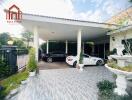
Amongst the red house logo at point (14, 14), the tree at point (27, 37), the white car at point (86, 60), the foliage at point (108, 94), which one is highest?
the tree at point (27, 37)

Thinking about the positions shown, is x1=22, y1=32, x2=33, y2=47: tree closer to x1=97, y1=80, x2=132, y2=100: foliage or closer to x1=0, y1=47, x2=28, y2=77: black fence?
x1=0, y1=47, x2=28, y2=77: black fence

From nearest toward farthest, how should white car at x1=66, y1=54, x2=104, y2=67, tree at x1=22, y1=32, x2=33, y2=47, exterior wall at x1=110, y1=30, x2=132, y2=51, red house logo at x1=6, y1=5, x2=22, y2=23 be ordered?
red house logo at x1=6, y1=5, x2=22, y2=23 < exterior wall at x1=110, y1=30, x2=132, y2=51 < white car at x1=66, y1=54, x2=104, y2=67 < tree at x1=22, y1=32, x2=33, y2=47

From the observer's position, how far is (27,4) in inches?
448

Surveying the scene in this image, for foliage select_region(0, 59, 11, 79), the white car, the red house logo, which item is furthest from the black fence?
the white car

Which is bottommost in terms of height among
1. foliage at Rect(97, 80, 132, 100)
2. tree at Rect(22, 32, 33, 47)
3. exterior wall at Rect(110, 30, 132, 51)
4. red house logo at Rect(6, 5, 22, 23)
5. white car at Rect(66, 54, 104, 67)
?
foliage at Rect(97, 80, 132, 100)

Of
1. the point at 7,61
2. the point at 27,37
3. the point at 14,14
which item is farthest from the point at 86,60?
the point at 27,37

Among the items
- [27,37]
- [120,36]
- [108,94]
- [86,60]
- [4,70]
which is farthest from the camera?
[27,37]

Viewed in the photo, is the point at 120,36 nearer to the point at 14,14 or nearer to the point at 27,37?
the point at 14,14

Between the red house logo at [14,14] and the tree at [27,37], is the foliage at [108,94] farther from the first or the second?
the tree at [27,37]

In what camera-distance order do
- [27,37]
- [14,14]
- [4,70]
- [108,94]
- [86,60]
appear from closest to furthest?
[108,94]
[4,70]
[14,14]
[86,60]
[27,37]

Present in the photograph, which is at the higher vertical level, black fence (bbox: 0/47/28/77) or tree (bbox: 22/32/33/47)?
tree (bbox: 22/32/33/47)

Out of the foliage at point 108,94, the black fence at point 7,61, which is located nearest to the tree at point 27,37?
the black fence at point 7,61

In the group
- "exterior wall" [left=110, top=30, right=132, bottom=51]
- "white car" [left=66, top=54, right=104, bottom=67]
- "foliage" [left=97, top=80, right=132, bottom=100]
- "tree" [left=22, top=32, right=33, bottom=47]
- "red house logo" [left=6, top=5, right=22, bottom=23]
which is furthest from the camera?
"tree" [left=22, top=32, right=33, bottom=47]

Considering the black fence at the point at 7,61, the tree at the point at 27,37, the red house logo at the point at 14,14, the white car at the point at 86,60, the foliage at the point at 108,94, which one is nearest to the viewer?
the foliage at the point at 108,94
